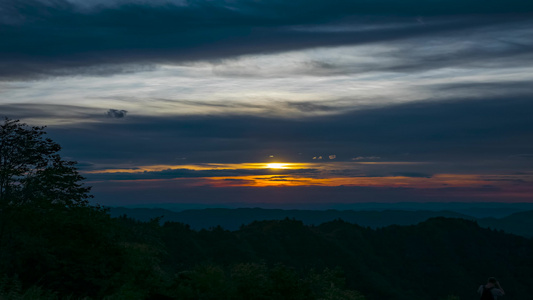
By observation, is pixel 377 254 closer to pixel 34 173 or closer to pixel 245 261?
pixel 245 261

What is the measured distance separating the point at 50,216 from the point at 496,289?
86.6 ft

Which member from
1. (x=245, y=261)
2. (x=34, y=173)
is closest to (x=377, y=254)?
(x=245, y=261)

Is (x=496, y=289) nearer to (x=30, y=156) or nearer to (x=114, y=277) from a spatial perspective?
(x=114, y=277)

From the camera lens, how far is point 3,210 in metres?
38.1

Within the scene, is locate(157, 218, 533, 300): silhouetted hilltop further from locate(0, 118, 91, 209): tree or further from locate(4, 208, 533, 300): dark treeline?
locate(0, 118, 91, 209): tree

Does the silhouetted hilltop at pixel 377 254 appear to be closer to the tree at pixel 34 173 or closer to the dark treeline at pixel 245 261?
the dark treeline at pixel 245 261

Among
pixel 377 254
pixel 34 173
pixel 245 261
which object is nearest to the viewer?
pixel 34 173

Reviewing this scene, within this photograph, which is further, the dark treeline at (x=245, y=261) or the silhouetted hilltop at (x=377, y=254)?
the silhouetted hilltop at (x=377, y=254)

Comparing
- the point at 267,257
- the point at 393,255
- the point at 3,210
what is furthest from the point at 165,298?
the point at 393,255

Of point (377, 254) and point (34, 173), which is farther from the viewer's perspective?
point (377, 254)

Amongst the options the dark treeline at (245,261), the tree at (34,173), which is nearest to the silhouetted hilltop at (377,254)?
the dark treeline at (245,261)

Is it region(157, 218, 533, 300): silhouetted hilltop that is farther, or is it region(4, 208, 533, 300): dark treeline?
region(157, 218, 533, 300): silhouetted hilltop

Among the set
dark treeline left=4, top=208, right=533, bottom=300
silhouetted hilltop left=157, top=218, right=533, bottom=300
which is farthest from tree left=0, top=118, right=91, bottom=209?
silhouetted hilltop left=157, top=218, right=533, bottom=300

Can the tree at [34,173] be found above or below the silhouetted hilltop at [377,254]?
above
